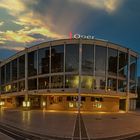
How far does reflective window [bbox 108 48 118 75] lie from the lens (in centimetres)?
6725

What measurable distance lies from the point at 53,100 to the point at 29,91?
7198mm

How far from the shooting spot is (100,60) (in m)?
66.0

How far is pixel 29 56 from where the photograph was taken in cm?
7538

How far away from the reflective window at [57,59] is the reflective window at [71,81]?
267 cm

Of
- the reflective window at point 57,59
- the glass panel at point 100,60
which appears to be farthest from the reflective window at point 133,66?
the reflective window at point 57,59

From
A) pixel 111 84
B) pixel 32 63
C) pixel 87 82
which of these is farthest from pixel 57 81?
pixel 111 84

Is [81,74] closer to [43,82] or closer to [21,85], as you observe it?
[43,82]

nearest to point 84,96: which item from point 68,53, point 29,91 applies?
point 68,53

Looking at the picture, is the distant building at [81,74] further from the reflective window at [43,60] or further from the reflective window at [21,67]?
the reflective window at [21,67]

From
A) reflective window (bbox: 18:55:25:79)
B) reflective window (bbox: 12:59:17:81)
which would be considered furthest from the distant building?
reflective window (bbox: 12:59:17:81)

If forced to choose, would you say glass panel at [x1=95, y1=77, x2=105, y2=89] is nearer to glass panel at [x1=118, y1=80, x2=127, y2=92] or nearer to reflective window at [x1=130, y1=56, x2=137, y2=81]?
glass panel at [x1=118, y1=80, x2=127, y2=92]

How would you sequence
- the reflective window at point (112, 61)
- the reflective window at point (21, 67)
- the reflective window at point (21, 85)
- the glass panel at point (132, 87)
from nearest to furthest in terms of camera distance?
the reflective window at point (112, 61), the glass panel at point (132, 87), the reflective window at point (21, 67), the reflective window at point (21, 85)

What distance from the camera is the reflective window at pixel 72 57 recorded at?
64750 mm

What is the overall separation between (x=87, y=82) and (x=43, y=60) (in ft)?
40.8
